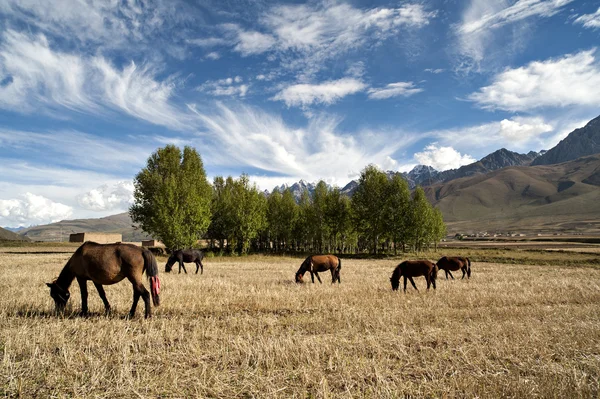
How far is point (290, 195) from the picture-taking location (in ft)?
246

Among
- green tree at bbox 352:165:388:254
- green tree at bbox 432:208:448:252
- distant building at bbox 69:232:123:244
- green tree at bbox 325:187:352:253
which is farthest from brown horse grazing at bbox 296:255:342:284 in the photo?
distant building at bbox 69:232:123:244

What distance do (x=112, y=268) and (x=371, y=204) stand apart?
52.8 m

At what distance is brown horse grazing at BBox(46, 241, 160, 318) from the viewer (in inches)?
403

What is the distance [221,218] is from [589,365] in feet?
203

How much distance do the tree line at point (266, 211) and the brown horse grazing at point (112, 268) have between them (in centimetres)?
3702

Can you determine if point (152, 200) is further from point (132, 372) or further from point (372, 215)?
point (132, 372)

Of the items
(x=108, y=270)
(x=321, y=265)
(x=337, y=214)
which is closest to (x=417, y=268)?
(x=321, y=265)

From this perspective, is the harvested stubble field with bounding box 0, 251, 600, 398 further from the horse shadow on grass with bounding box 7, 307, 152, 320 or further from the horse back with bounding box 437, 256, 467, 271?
the horse back with bounding box 437, 256, 467, 271

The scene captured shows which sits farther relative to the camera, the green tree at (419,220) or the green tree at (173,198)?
the green tree at (419,220)

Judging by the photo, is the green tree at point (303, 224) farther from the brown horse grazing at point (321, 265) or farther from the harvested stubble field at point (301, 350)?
the harvested stubble field at point (301, 350)

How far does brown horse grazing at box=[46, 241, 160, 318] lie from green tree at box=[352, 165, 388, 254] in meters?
51.0

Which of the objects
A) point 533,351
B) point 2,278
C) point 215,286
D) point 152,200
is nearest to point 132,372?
point 533,351

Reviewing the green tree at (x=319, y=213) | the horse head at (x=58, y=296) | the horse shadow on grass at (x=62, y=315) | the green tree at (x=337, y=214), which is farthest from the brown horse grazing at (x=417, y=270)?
the green tree at (x=319, y=213)

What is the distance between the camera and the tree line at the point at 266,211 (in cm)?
4825
